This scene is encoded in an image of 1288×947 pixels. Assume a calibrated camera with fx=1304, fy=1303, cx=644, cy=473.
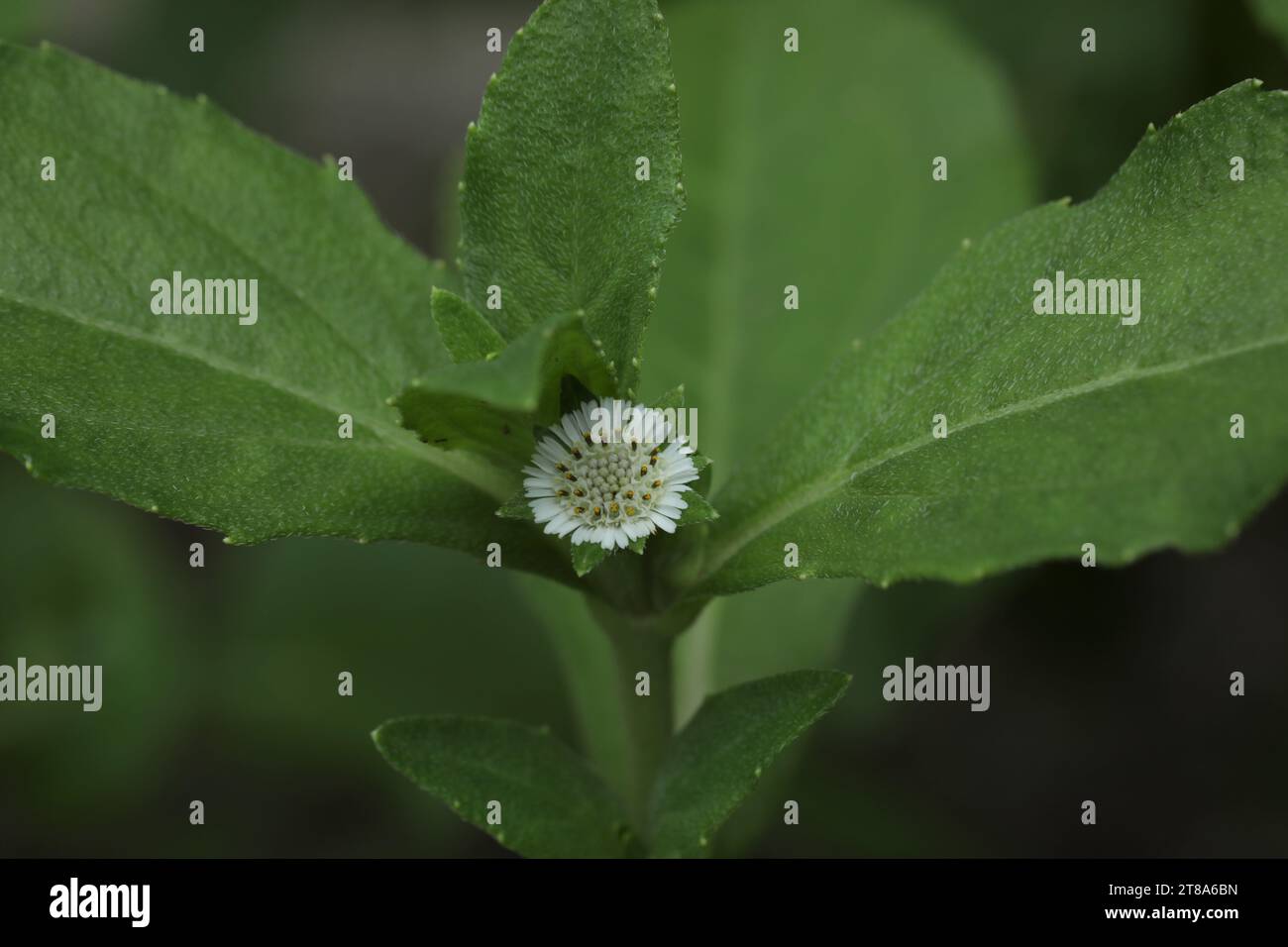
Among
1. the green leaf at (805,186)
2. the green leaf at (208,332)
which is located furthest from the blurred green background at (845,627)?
the green leaf at (208,332)

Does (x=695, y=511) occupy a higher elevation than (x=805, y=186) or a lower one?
lower

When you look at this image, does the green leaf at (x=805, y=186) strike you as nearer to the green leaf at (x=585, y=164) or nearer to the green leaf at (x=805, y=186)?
the green leaf at (x=805, y=186)

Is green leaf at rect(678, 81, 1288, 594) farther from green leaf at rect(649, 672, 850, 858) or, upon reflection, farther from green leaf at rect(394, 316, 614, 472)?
green leaf at rect(394, 316, 614, 472)

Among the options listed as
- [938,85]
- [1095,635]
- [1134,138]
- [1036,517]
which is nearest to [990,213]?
[938,85]

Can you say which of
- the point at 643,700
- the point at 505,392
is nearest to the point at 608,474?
the point at 505,392

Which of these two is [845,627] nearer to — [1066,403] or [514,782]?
[514,782]

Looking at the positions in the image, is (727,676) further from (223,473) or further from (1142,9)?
(1142,9)

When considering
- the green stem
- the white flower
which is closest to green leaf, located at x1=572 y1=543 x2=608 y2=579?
the white flower
